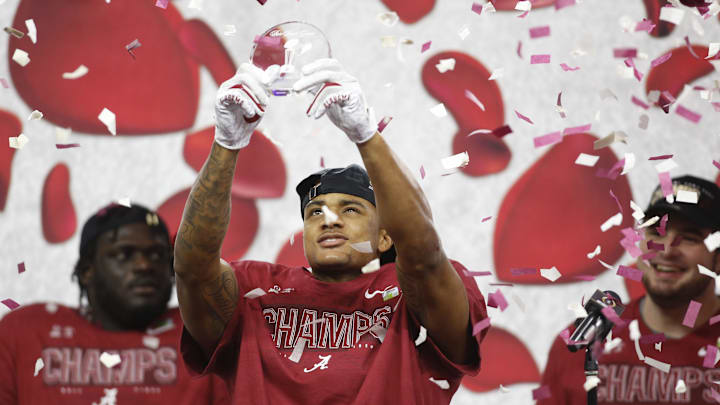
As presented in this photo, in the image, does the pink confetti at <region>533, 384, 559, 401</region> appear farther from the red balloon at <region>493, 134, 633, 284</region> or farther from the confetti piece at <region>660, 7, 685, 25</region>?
the confetti piece at <region>660, 7, 685, 25</region>

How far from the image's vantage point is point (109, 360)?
128 inches

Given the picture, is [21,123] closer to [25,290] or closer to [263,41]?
[25,290]

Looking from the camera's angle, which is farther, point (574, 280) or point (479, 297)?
point (574, 280)

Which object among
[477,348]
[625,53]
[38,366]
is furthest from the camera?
[625,53]

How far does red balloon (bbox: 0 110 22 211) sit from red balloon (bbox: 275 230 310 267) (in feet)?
3.87

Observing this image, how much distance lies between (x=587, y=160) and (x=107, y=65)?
214 cm

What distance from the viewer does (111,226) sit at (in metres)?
3.57

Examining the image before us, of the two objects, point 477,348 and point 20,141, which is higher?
point 20,141

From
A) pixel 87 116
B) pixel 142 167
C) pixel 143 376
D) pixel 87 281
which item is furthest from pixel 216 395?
pixel 87 116

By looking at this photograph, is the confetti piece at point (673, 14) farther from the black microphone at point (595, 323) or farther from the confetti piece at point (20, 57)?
the confetti piece at point (20, 57)

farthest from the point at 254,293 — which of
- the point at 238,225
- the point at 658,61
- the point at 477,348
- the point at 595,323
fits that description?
the point at 658,61

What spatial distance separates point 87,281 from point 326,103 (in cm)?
201

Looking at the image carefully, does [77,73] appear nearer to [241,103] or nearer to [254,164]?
[254,164]

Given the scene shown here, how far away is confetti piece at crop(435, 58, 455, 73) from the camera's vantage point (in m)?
3.65
